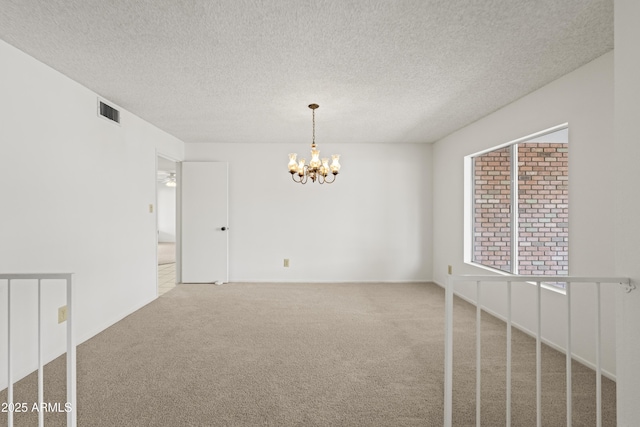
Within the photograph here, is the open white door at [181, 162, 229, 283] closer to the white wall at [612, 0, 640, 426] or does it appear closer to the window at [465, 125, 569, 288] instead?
the window at [465, 125, 569, 288]

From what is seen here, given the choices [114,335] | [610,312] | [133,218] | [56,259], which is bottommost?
[114,335]

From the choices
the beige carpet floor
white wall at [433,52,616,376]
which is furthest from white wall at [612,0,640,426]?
white wall at [433,52,616,376]

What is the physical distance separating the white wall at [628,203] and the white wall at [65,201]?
3.51 m

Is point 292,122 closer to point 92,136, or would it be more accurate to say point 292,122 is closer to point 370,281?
point 92,136

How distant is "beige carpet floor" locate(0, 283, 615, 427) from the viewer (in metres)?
1.87

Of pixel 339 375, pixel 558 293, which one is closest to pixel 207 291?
pixel 339 375

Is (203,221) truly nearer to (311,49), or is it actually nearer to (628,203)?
(311,49)

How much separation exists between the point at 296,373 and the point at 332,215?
10.7 feet

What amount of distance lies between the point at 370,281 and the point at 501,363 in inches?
116

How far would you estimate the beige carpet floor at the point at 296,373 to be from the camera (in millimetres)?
1865

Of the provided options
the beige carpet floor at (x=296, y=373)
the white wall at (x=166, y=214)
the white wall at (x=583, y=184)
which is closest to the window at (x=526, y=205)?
the white wall at (x=583, y=184)

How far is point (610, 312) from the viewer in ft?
7.40

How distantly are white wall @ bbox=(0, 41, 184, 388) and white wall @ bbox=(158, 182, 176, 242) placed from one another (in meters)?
8.27

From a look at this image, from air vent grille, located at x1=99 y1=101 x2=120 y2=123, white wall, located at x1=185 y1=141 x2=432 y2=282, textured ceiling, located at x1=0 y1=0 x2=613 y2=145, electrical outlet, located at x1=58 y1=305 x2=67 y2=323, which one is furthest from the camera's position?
white wall, located at x1=185 y1=141 x2=432 y2=282
